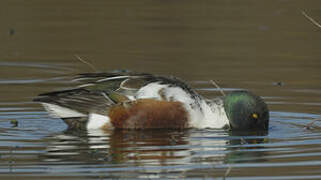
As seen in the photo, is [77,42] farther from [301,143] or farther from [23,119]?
[301,143]

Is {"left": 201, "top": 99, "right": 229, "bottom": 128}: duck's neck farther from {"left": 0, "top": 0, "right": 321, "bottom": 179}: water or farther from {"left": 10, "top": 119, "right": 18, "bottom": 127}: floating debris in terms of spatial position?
{"left": 10, "top": 119, "right": 18, "bottom": 127}: floating debris

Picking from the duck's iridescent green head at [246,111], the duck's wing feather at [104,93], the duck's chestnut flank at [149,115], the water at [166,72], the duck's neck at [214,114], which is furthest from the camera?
the duck's iridescent green head at [246,111]

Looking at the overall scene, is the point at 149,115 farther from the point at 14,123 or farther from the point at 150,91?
the point at 14,123

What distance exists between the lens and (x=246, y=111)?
10.4 m

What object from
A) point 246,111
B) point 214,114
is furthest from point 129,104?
point 246,111

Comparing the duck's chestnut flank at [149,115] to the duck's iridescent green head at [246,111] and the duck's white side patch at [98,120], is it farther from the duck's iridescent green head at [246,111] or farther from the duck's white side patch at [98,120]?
the duck's iridescent green head at [246,111]

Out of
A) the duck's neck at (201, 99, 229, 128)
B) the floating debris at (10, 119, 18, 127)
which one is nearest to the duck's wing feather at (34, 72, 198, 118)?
the duck's neck at (201, 99, 229, 128)

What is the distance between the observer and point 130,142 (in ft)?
31.2

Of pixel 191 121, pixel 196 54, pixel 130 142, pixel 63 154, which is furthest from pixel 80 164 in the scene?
pixel 196 54

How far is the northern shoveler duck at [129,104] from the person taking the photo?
32.8 ft

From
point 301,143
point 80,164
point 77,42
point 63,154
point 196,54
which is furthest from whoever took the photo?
point 77,42

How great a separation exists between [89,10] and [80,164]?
40.0 ft

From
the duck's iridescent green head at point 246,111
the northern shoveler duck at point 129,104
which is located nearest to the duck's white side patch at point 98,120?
the northern shoveler duck at point 129,104

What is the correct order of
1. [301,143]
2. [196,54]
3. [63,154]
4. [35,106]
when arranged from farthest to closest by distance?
[196,54], [35,106], [301,143], [63,154]
